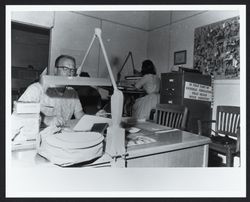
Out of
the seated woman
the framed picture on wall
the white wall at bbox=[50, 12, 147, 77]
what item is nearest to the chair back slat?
the seated woman

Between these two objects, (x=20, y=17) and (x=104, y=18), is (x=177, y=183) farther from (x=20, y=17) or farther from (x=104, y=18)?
(x=104, y=18)

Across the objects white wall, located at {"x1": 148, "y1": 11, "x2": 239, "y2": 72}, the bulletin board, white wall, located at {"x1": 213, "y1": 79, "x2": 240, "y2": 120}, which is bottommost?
white wall, located at {"x1": 213, "y1": 79, "x2": 240, "y2": 120}

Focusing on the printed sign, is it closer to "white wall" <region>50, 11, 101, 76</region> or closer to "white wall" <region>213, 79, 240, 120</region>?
"white wall" <region>213, 79, 240, 120</region>

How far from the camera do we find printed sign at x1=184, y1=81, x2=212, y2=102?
3.47m

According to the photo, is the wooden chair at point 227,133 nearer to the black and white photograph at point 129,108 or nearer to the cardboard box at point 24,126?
the black and white photograph at point 129,108

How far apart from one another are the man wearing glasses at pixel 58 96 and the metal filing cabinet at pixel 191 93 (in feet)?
5.58

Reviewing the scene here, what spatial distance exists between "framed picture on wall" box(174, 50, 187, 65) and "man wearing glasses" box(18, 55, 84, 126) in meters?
2.56

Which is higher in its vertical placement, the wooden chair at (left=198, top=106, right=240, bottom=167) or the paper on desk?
the paper on desk

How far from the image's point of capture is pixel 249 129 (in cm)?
146

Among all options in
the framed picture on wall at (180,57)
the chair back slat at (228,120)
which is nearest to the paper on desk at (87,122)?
the chair back slat at (228,120)

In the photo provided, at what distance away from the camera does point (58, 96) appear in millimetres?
2299

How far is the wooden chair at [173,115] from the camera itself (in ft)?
7.17

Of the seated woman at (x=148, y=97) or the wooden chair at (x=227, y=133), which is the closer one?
the wooden chair at (x=227, y=133)

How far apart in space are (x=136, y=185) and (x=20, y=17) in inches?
147
